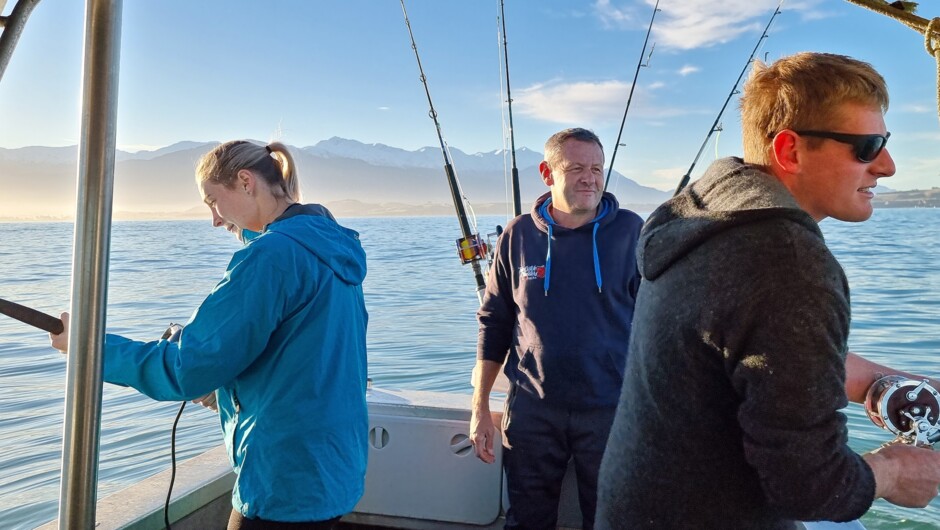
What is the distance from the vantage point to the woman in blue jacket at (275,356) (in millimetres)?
1543

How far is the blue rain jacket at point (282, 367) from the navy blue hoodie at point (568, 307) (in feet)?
3.02

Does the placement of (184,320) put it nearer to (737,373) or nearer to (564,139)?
(564,139)

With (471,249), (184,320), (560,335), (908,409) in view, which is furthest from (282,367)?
(184,320)

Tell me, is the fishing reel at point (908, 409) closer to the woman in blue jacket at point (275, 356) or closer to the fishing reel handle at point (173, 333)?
the woman in blue jacket at point (275, 356)

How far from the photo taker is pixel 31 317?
4.08ft

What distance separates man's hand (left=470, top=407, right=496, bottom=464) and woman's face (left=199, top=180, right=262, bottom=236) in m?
1.22

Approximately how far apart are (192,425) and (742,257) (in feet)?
23.6

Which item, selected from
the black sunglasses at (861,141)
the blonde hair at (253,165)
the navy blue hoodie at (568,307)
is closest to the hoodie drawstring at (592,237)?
the navy blue hoodie at (568,307)

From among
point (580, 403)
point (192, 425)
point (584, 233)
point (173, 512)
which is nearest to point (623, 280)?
point (584, 233)

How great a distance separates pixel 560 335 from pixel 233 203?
1218 mm

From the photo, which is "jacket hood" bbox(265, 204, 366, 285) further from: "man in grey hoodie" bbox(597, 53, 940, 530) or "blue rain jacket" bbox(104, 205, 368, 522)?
"man in grey hoodie" bbox(597, 53, 940, 530)

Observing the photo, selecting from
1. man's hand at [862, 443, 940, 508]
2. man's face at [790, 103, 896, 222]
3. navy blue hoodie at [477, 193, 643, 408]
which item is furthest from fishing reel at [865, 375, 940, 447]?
navy blue hoodie at [477, 193, 643, 408]

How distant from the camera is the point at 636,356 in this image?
4.13ft

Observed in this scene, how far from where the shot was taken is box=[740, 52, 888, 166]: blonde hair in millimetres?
1156
